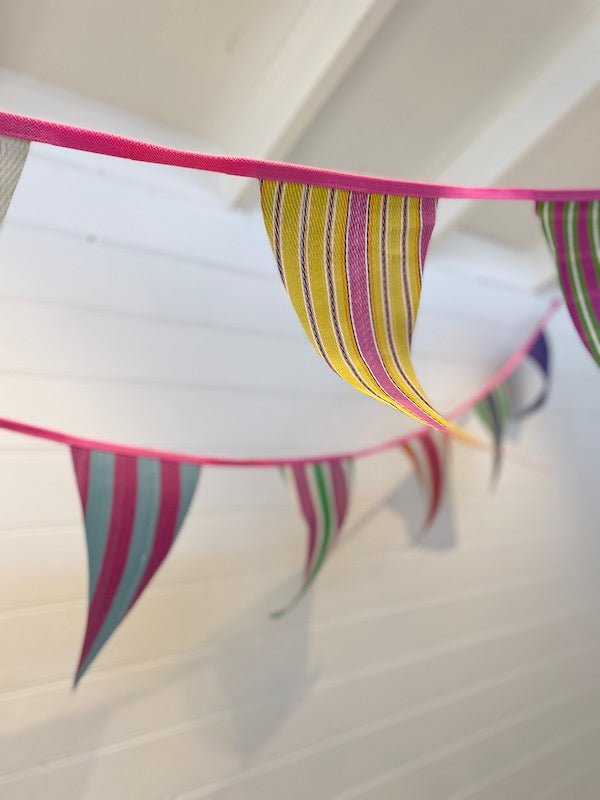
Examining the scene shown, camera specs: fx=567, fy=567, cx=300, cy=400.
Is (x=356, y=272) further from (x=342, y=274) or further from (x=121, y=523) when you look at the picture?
(x=121, y=523)

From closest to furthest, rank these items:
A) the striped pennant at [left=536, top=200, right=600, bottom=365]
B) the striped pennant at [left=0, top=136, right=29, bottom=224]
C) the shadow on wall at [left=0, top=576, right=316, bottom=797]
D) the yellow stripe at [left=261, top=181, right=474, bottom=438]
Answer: the striped pennant at [left=0, top=136, right=29, bottom=224] < the yellow stripe at [left=261, top=181, right=474, bottom=438] < the striped pennant at [left=536, top=200, right=600, bottom=365] < the shadow on wall at [left=0, top=576, right=316, bottom=797]

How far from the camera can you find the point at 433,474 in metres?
1.50

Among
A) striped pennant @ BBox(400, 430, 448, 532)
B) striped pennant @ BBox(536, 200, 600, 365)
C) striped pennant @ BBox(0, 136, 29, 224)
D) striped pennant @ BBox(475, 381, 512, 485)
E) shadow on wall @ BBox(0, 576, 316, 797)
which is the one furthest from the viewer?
striped pennant @ BBox(475, 381, 512, 485)

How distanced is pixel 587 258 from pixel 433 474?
816 millimetres

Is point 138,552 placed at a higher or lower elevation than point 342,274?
lower

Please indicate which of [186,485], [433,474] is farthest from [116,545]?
[433,474]

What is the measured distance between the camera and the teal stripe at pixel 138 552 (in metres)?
0.89

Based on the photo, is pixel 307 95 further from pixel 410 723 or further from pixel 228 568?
pixel 410 723

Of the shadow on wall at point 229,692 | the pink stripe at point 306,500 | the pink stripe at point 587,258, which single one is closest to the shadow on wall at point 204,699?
the shadow on wall at point 229,692

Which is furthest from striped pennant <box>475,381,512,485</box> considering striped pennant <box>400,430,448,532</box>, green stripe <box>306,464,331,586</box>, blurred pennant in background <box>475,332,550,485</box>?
green stripe <box>306,464,331,586</box>

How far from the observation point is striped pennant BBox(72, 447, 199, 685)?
85cm

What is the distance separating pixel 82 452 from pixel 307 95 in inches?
30.8

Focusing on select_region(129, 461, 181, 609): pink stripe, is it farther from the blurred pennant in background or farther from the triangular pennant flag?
the triangular pennant flag

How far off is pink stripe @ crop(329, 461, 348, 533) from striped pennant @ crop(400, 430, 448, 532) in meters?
0.26
